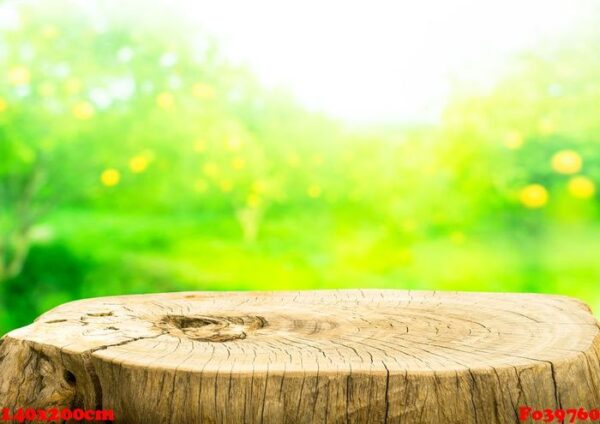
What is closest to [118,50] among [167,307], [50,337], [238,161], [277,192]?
[238,161]

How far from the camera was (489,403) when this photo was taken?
4.30 feet

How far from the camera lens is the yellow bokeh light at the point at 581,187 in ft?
12.5

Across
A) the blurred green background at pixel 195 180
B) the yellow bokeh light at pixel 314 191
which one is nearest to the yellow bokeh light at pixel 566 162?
the blurred green background at pixel 195 180

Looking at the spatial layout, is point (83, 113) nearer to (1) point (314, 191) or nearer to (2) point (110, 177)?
(2) point (110, 177)

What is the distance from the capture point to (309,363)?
1.33 m

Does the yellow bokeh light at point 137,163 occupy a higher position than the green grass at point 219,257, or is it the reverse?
the yellow bokeh light at point 137,163

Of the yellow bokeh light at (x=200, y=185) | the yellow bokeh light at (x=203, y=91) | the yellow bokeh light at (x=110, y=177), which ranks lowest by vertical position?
the yellow bokeh light at (x=200, y=185)

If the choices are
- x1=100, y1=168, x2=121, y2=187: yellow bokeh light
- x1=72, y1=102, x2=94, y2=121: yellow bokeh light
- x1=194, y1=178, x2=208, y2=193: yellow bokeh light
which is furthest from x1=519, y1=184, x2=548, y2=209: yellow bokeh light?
x1=72, y1=102, x2=94, y2=121: yellow bokeh light

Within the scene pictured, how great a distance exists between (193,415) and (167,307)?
1.91 feet

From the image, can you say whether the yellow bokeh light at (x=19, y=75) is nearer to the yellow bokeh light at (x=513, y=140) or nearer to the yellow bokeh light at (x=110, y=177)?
the yellow bokeh light at (x=110, y=177)

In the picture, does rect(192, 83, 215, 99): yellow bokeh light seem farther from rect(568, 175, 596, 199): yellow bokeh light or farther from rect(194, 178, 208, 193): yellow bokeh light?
rect(568, 175, 596, 199): yellow bokeh light

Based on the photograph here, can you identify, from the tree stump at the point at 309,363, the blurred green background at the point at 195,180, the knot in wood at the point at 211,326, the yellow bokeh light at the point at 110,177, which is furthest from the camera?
the yellow bokeh light at the point at 110,177

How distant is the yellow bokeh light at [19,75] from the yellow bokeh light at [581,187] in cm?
273

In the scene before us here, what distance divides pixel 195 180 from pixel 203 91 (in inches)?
17.8
